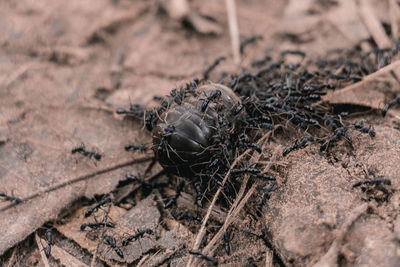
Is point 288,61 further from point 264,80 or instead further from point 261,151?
point 261,151

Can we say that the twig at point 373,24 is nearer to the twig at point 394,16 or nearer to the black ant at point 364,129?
the twig at point 394,16

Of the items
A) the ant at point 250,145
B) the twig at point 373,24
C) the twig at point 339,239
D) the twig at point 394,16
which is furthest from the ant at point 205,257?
the twig at point 394,16

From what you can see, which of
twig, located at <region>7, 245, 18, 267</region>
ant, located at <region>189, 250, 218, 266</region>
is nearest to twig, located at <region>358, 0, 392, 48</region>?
ant, located at <region>189, 250, 218, 266</region>

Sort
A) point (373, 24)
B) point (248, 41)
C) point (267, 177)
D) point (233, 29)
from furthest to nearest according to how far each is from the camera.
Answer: point (233, 29) → point (248, 41) → point (373, 24) → point (267, 177)

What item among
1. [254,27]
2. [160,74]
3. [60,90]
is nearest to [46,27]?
[60,90]

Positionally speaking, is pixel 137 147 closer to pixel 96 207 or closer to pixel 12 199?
pixel 96 207

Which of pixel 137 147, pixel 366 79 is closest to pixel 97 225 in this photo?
pixel 137 147

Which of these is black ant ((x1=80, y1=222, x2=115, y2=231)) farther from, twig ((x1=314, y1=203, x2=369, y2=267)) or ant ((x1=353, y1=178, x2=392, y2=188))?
ant ((x1=353, y1=178, x2=392, y2=188))
